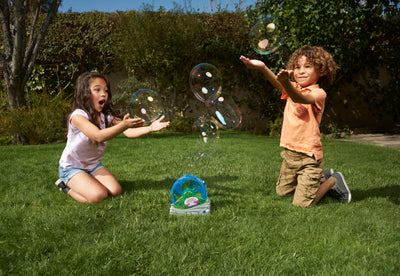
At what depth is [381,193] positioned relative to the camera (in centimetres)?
331

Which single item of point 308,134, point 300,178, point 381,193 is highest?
point 308,134

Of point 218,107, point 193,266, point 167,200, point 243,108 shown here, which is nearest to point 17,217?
point 167,200

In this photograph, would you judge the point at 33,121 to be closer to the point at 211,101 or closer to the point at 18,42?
the point at 18,42

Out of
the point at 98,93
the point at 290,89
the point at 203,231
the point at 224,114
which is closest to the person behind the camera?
the point at 203,231

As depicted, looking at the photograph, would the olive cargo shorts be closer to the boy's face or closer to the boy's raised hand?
the boy's face

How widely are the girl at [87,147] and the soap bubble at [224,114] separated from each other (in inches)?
35.2

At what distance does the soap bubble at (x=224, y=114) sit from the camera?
3.63 meters

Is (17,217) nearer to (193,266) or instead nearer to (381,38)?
(193,266)

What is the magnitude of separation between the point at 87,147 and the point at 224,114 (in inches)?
59.6

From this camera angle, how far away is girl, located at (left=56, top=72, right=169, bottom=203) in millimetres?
2996

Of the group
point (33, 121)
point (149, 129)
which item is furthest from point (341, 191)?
point (33, 121)

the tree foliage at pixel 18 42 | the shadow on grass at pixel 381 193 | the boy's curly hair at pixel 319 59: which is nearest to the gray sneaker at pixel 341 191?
the shadow on grass at pixel 381 193

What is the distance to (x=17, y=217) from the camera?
2541 millimetres

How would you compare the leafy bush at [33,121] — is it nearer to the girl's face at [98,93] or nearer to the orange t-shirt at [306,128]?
the girl's face at [98,93]
